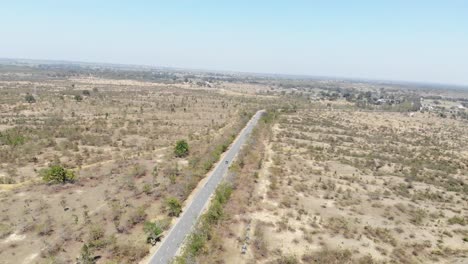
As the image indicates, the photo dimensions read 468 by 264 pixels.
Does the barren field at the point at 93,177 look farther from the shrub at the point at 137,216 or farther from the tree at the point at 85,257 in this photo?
the tree at the point at 85,257

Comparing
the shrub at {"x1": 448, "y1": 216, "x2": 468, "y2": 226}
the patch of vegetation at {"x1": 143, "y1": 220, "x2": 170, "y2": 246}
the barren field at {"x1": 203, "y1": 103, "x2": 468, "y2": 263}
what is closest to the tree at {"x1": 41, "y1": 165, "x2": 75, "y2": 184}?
the patch of vegetation at {"x1": 143, "y1": 220, "x2": 170, "y2": 246}

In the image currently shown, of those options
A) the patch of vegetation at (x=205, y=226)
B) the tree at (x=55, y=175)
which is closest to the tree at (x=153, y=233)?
the patch of vegetation at (x=205, y=226)

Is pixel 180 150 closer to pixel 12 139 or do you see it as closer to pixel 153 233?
pixel 12 139

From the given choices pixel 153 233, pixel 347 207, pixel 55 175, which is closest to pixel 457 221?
pixel 347 207

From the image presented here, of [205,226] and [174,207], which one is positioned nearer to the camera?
[205,226]

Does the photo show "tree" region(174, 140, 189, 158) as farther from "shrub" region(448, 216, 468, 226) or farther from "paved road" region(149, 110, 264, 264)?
"shrub" region(448, 216, 468, 226)
